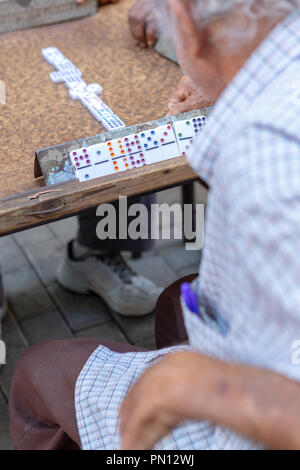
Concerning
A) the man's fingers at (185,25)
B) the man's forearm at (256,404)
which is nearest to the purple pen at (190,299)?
the man's forearm at (256,404)

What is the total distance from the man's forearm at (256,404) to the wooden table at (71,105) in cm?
59

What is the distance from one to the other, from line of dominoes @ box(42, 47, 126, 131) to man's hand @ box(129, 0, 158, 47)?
0.26m

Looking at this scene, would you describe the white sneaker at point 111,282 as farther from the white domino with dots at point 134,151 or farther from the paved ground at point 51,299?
the white domino with dots at point 134,151

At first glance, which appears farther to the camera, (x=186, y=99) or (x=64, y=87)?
(x=64, y=87)

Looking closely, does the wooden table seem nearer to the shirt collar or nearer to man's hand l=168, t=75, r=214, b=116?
man's hand l=168, t=75, r=214, b=116

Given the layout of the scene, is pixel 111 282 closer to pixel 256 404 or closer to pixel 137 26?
pixel 137 26

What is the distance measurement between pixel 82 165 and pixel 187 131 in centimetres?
27

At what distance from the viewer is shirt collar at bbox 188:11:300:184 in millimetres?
752

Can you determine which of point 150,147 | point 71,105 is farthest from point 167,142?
point 71,105

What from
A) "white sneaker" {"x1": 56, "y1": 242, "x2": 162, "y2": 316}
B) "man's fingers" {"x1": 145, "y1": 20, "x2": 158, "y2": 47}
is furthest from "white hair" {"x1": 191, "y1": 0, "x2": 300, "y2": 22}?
"white sneaker" {"x1": 56, "y1": 242, "x2": 162, "y2": 316}

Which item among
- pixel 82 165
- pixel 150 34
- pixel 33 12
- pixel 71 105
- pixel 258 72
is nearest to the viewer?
pixel 258 72

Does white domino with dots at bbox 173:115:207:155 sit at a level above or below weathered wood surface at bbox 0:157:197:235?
above

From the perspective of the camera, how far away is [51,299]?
2365 millimetres

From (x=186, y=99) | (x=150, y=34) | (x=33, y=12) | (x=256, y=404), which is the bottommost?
(x=256, y=404)
